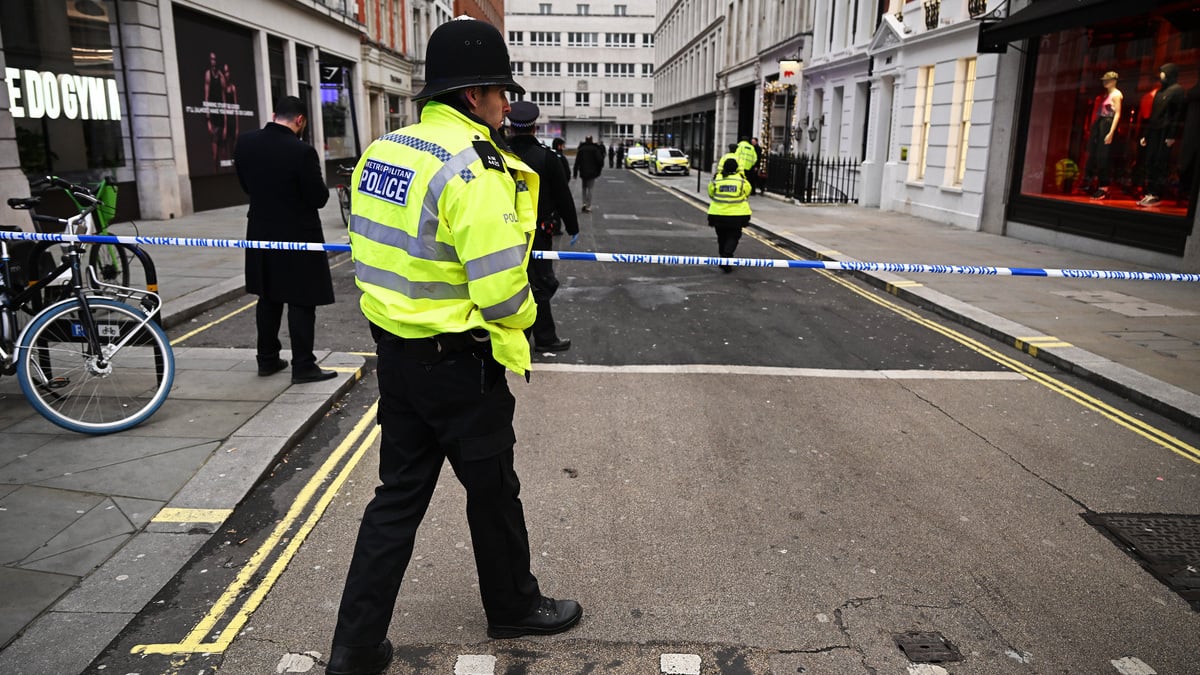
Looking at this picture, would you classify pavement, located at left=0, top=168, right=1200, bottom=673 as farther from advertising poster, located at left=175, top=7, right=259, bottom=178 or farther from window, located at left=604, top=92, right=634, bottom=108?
window, located at left=604, top=92, right=634, bottom=108

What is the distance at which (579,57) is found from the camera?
313 feet

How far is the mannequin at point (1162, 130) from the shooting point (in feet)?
40.4

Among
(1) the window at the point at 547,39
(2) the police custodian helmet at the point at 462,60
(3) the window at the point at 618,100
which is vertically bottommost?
(2) the police custodian helmet at the point at 462,60

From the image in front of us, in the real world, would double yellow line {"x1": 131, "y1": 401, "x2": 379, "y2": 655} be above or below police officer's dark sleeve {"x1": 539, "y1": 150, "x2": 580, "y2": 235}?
below

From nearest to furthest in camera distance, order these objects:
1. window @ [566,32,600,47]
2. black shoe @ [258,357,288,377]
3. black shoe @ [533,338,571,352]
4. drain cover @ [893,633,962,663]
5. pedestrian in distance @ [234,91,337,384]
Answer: drain cover @ [893,633,962,663] → pedestrian in distance @ [234,91,337,384] → black shoe @ [258,357,288,377] → black shoe @ [533,338,571,352] → window @ [566,32,600,47]

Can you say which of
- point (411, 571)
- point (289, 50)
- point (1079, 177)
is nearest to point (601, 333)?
point (411, 571)

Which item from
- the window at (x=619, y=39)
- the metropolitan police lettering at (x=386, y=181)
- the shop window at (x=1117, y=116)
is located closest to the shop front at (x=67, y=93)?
the metropolitan police lettering at (x=386, y=181)

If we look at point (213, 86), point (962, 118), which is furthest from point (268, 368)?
point (962, 118)

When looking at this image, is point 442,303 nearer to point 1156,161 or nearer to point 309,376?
point 309,376

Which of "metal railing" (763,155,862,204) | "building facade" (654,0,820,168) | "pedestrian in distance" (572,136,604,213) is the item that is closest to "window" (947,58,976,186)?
"metal railing" (763,155,862,204)

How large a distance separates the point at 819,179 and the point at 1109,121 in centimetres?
1110

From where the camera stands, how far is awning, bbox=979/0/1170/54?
38.6 feet

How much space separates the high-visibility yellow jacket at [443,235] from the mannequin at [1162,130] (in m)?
13.2

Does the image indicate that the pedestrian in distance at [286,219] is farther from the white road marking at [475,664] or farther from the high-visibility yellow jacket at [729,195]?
the high-visibility yellow jacket at [729,195]
